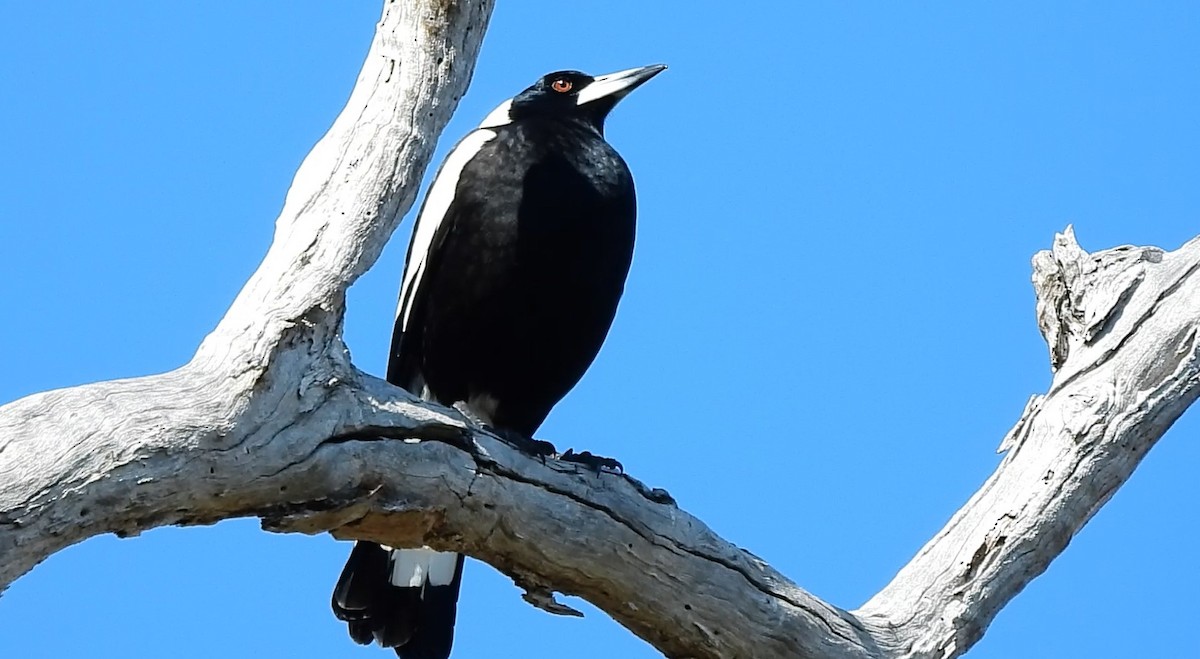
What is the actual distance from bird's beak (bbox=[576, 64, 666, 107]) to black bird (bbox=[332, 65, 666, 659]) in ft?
1.30

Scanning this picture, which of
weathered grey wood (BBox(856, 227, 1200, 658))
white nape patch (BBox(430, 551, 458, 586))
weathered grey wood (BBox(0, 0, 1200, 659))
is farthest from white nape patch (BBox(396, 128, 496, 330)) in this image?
weathered grey wood (BBox(856, 227, 1200, 658))

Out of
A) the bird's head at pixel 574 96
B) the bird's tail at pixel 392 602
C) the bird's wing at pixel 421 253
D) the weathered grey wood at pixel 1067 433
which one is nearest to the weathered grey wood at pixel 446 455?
the weathered grey wood at pixel 1067 433

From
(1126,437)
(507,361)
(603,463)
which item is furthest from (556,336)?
(1126,437)

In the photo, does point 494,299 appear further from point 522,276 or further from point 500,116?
point 500,116

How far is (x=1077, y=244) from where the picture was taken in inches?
117

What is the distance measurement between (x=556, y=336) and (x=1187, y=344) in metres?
1.42

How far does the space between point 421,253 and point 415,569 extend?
773mm

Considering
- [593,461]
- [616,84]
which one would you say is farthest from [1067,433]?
[616,84]

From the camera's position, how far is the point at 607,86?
417cm

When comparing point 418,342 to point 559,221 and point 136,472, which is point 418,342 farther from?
point 136,472

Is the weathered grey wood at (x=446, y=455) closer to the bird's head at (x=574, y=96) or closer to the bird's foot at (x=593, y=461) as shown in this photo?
the bird's foot at (x=593, y=461)

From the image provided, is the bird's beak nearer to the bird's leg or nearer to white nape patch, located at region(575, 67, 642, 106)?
white nape patch, located at region(575, 67, 642, 106)

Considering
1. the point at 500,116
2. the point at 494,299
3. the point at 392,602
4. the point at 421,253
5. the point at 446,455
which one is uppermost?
the point at 500,116

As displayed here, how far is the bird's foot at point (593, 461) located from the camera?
2.80m
